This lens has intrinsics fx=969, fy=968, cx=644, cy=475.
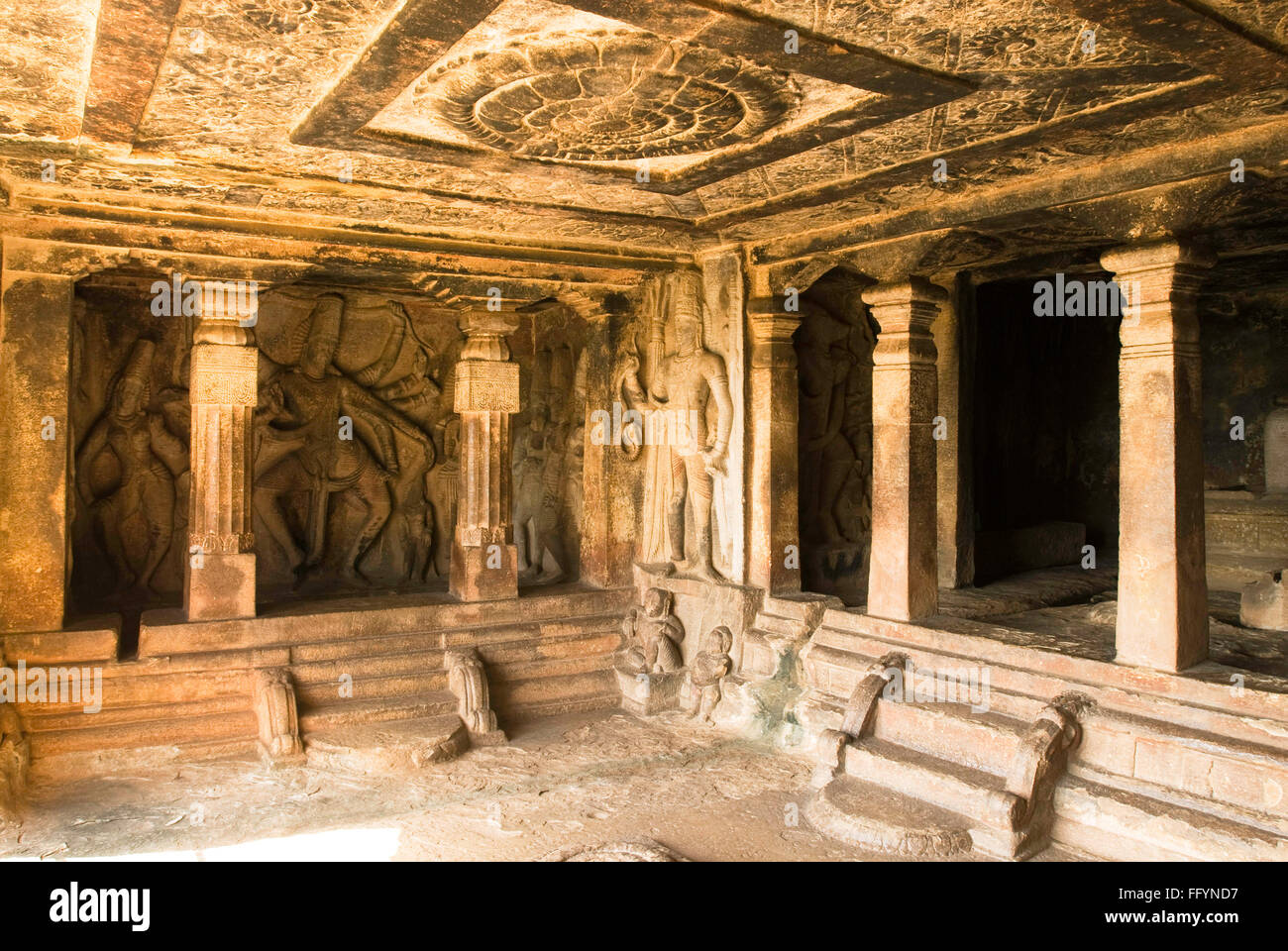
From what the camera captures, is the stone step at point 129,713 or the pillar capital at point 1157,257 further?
the stone step at point 129,713

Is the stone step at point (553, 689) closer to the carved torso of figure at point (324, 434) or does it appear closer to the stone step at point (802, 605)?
the stone step at point (802, 605)

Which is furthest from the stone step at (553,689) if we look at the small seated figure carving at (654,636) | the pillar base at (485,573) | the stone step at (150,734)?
the stone step at (150,734)

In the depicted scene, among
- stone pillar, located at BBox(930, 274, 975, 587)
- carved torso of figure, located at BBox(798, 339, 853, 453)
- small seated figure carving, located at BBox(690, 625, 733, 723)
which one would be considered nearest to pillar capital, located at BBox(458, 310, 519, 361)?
carved torso of figure, located at BBox(798, 339, 853, 453)

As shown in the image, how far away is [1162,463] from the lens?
18.3 ft

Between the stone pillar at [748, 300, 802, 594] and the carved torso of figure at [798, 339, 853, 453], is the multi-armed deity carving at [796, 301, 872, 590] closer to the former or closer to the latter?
the carved torso of figure at [798, 339, 853, 453]

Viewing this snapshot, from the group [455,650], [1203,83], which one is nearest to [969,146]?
[1203,83]

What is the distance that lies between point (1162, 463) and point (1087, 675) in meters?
1.32

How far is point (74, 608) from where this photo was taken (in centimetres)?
812

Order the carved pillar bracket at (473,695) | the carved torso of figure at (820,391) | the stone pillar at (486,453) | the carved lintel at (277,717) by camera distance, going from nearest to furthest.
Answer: the carved lintel at (277,717) < the carved pillar bracket at (473,695) < the stone pillar at (486,453) < the carved torso of figure at (820,391)

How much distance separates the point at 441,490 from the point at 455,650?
8.41 feet

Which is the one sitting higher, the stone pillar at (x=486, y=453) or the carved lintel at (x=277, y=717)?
the stone pillar at (x=486, y=453)

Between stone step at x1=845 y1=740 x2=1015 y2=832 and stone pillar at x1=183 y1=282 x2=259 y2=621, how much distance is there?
471cm

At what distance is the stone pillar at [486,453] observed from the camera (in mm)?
8594

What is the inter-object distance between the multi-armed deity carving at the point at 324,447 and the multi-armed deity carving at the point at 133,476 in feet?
2.71
